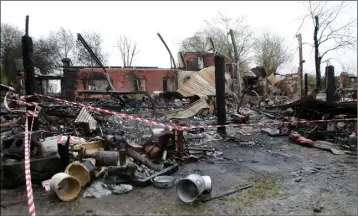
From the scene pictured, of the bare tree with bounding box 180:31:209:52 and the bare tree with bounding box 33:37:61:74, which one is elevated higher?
the bare tree with bounding box 180:31:209:52

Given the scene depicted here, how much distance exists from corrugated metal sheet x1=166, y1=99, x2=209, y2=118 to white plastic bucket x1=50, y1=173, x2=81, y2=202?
895cm

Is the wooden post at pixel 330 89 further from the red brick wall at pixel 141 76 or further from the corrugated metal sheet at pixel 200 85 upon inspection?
the red brick wall at pixel 141 76

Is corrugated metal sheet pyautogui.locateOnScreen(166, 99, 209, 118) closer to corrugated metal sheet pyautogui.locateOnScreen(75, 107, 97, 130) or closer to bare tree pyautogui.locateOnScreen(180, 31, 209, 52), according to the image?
corrugated metal sheet pyautogui.locateOnScreen(75, 107, 97, 130)

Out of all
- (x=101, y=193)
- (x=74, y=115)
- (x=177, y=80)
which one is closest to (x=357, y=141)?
(x=101, y=193)

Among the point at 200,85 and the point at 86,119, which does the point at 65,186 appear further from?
the point at 200,85

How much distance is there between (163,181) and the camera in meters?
5.23

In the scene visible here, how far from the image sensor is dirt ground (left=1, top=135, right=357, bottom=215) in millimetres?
4332

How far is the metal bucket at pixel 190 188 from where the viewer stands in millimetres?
4566

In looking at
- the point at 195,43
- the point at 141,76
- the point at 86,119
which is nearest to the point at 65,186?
the point at 86,119

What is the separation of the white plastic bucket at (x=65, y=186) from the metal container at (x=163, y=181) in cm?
124

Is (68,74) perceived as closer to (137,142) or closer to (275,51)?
(137,142)

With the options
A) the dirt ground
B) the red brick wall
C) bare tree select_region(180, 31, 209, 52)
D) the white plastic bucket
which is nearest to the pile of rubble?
the white plastic bucket

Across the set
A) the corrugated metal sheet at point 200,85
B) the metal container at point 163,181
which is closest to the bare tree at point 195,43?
the corrugated metal sheet at point 200,85

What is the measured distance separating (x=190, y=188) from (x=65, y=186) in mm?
1890
